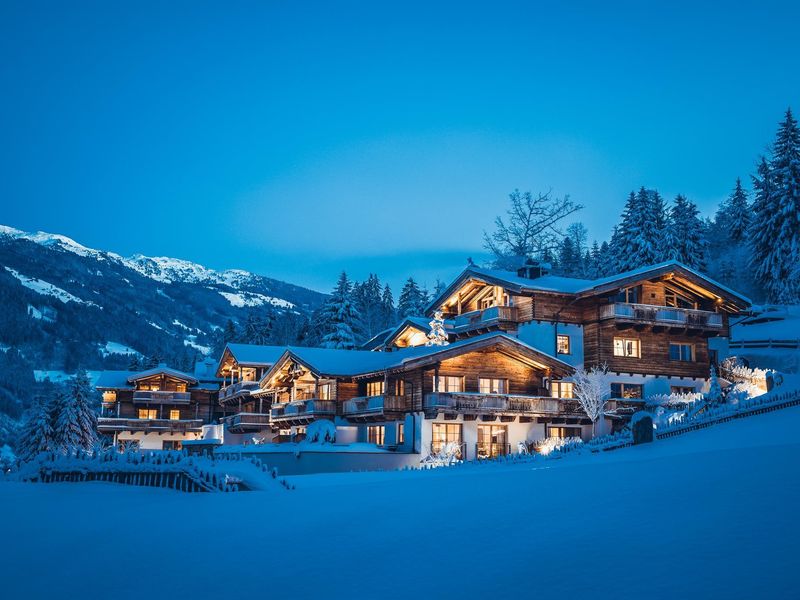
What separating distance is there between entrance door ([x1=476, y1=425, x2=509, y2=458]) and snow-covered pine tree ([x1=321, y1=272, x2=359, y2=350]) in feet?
111

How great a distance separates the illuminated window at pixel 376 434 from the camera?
46.3m

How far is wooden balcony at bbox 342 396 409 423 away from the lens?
42.9 meters

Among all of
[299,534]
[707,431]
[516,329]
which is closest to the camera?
[299,534]

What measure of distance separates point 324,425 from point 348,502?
27158mm

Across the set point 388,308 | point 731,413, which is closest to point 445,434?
point 731,413

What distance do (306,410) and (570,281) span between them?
64.7ft

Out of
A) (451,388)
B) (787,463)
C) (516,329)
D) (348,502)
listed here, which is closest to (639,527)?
(787,463)

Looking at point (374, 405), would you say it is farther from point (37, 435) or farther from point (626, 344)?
point (37, 435)

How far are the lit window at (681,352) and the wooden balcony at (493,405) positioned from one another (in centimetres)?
1071

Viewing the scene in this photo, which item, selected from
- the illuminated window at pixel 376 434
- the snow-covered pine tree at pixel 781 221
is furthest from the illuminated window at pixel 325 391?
the snow-covered pine tree at pixel 781 221

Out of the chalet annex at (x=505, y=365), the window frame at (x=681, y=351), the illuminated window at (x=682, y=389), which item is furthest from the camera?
the window frame at (x=681, y=351)

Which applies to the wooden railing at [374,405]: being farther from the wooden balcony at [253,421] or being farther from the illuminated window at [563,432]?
the wooden balcony at [253,421]

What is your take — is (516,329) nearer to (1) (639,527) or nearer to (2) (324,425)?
(2) (324,425)

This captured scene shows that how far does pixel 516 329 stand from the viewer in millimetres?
50125
